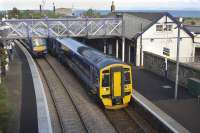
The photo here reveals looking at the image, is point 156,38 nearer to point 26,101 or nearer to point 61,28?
point 61,28

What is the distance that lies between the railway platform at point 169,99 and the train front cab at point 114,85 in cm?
236

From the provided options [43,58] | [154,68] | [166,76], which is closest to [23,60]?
[43,58]

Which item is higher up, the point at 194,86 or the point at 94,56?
the point at 94,56

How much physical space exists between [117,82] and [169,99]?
4.11m

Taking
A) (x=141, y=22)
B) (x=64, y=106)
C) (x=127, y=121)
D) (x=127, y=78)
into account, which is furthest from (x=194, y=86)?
(x=141, y=22)

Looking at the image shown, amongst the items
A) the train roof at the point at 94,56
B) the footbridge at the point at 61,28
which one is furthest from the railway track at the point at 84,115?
the footbridge at the point at 61,28

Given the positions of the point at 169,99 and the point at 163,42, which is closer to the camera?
the point at 169,99

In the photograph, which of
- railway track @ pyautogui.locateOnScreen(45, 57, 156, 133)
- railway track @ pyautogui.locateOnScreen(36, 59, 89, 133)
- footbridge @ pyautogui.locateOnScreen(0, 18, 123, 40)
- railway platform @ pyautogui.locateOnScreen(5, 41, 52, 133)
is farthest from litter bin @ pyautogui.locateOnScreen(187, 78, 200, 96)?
footbridge @ pyautogui.locateOnScreen(0, 18, 123, 40)

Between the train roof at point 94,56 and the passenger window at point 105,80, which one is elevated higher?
the train roof at point 94,56

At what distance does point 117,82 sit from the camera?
1888 cm

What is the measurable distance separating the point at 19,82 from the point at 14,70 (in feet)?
17.2

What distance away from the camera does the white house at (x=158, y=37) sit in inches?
1261

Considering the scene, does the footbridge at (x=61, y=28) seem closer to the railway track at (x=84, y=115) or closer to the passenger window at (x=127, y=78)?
the railway track at (x=84, y=115)

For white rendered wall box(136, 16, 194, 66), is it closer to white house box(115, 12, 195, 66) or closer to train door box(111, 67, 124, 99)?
white house box(115, 12, 195, 66)
